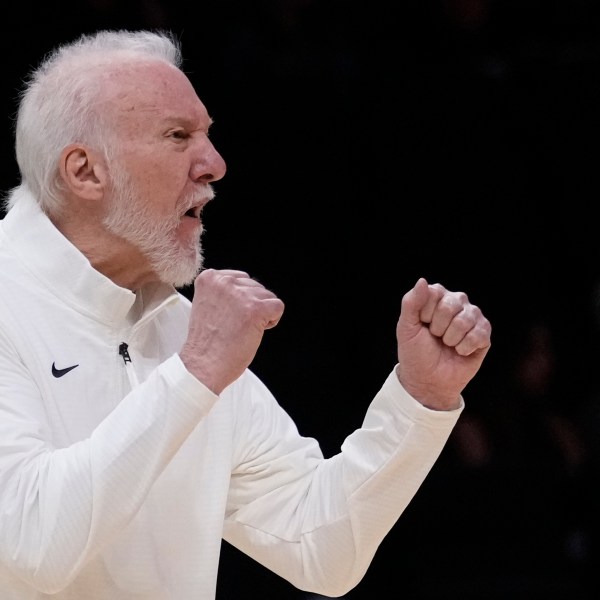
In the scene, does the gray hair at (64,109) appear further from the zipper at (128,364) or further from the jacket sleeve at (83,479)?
the jacket sleeve at (83,479)

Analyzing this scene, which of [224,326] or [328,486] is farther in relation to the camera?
[328,486]

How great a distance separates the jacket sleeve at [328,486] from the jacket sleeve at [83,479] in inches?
18.8

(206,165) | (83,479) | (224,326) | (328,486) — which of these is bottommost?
(328,486)

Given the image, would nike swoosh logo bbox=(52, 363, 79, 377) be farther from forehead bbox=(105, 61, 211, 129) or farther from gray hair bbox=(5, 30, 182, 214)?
forehead bbox=(105, 61, 211, 129)

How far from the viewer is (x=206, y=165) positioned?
2.62 m

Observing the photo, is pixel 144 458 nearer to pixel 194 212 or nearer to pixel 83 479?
pixel 83 479

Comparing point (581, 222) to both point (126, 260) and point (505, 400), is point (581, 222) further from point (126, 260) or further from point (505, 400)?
point (126, 260)

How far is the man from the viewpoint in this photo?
2305 mm

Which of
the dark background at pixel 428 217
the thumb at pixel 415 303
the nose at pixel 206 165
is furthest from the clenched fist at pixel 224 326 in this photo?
the dark background at pixel 428 217

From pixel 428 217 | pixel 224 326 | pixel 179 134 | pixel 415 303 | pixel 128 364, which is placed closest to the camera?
pixel 224 326

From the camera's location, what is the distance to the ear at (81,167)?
254 cm

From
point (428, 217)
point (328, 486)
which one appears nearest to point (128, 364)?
point (328, 486)

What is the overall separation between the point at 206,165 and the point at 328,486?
69cm

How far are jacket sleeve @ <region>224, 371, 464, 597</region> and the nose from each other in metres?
0.48
